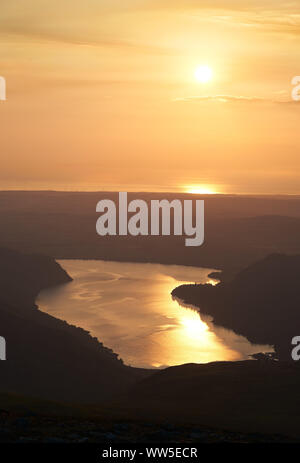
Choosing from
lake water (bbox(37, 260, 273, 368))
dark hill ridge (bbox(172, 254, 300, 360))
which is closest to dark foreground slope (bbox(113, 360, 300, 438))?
lake water (bbox(37, 260, 273, 368))

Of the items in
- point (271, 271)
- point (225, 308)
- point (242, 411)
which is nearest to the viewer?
point (242, 411)

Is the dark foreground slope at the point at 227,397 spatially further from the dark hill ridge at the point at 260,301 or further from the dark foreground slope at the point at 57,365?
the dark hill ridge at the point at 260,301

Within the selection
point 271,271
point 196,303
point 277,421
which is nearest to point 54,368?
point 277,421

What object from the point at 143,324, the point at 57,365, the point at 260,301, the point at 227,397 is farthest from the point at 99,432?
the point at 260,301

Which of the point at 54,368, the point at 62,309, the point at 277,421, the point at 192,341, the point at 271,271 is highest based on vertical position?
the point at 271,271

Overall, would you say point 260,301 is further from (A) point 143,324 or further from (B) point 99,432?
(B) point 99,432
